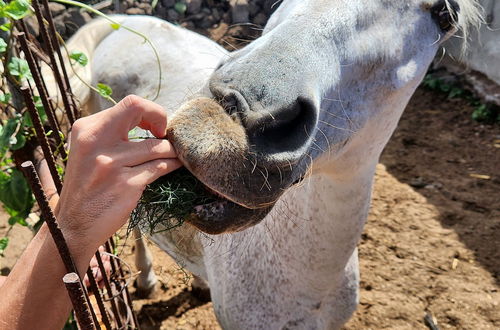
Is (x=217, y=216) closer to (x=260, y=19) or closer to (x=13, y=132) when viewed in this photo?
(x=13, y=132)

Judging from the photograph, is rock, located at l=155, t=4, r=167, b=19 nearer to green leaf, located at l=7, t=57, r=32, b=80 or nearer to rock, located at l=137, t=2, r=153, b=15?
rock, located at l=137, t=2, r=153, b=15

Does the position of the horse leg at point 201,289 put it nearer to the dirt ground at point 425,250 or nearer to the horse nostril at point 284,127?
the dirt ground at point 425,250

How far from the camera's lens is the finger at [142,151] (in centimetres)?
99

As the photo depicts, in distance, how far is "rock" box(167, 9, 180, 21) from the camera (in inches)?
309

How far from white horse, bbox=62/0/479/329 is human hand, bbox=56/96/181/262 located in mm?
158

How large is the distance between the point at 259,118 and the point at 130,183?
13.6 inches

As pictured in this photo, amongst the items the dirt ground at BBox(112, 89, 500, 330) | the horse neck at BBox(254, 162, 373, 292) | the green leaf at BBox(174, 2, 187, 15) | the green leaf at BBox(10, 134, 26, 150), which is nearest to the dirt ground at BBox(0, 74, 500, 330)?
the dirt ground at BBox(112, 89, 500, 330)

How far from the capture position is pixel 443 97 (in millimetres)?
6133

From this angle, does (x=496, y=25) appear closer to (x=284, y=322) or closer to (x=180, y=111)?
(x=284, y=322)

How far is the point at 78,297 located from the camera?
88 centimetres

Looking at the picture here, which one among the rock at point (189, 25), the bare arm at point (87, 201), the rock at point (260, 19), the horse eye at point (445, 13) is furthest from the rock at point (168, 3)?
the bare arm at point (87, 201)

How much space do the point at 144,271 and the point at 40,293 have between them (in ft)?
7.57

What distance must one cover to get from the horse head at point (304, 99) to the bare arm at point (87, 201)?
15cm

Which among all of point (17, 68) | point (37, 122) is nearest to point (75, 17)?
point (17, 68)
